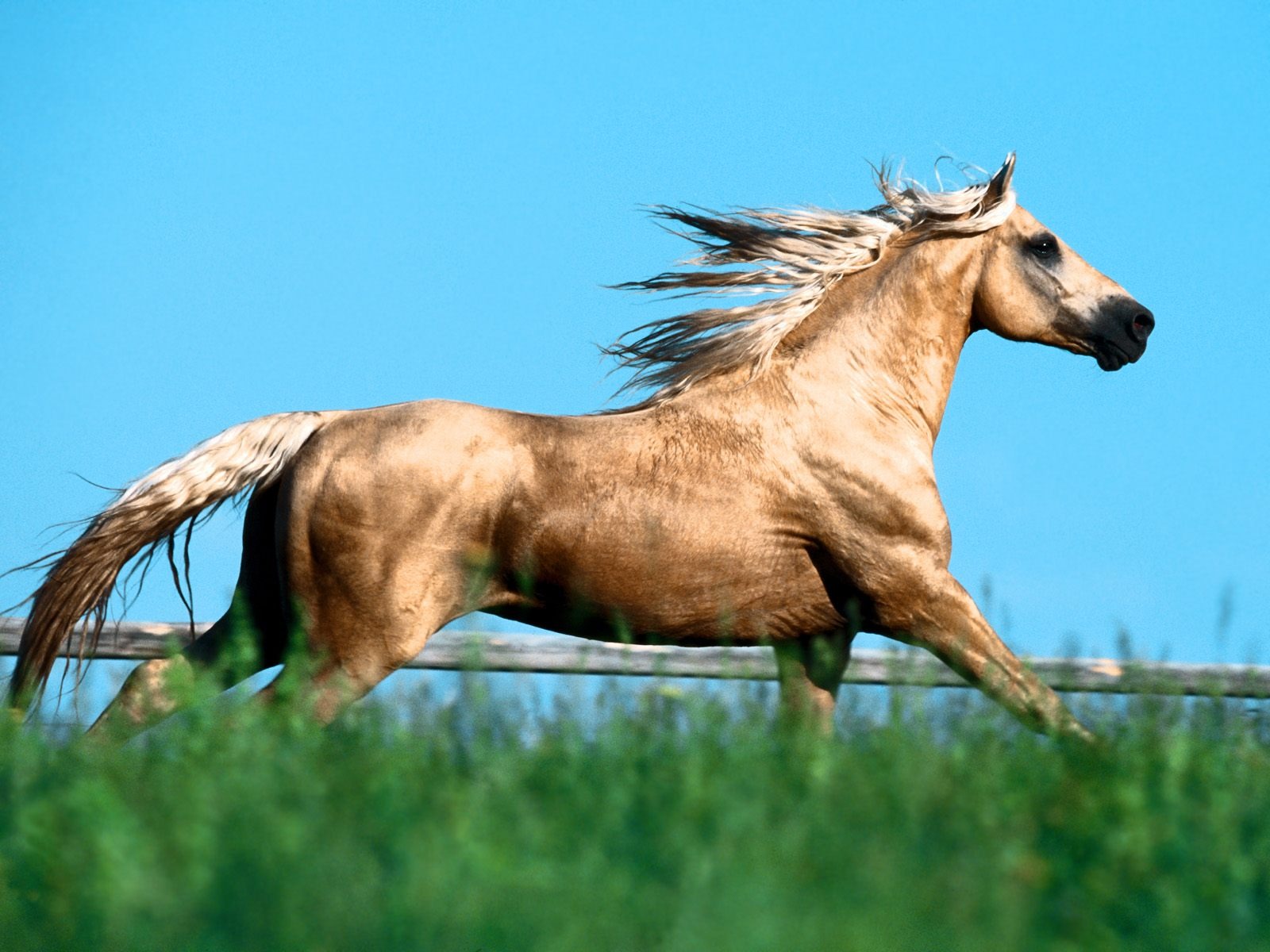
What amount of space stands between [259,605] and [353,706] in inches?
70.3

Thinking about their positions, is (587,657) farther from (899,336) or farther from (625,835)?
(625,835)

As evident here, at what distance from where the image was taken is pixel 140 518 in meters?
4.79

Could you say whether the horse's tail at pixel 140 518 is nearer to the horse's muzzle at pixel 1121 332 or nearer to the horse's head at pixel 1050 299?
the horse's head at pixel 1050 299

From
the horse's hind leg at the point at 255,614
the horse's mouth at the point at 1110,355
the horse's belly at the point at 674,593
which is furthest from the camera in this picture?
the horse's mouth at the point at 1110,355

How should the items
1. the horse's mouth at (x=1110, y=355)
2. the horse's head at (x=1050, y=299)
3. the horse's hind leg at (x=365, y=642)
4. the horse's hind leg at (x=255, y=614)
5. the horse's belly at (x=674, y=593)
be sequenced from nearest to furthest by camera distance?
1. the horse's hind leg at (x=365, y=642)
2. the horse's belly at (x=674, y=593)
3. the horse's hind leg at (x=255, y=614)
4. the horse's head at (x=1050, y=299)
5. the horse's mouth at (x=1110, y=355)

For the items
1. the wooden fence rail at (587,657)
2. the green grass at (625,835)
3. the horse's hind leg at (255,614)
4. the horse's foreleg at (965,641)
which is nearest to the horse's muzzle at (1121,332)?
the horse's foreleg at (965,641)

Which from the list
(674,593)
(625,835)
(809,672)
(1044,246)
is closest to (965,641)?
(809,672)

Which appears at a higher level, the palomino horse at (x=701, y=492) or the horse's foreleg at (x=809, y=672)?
the palomino horse at (x=701, y=492)

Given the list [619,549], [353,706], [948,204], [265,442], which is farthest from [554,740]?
[948,204]

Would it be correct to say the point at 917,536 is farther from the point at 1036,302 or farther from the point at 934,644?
the point at 1036,302

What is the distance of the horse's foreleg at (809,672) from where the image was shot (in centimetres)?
507

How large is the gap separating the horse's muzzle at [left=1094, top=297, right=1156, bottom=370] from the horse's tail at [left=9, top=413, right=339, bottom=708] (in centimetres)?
286

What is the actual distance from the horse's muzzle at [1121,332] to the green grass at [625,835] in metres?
2.54

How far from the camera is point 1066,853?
2.43m
